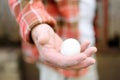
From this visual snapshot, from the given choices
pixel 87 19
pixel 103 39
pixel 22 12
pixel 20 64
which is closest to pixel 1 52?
pixel 20 64

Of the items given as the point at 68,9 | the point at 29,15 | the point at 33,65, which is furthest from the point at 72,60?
the point at 33,65

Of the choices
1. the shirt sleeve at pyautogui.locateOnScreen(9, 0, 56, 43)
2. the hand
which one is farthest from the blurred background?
the hand

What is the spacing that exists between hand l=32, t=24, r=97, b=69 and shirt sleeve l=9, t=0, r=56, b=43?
20 mm

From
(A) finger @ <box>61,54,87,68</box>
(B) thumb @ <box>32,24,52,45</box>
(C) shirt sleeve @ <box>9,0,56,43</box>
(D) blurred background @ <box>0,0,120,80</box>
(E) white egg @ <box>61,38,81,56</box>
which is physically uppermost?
(C) shirt sleeve @ <box>9,0,56,43</box>

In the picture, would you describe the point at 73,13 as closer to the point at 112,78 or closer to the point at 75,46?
the point at 75,46

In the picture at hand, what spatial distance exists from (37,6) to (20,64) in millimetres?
1236

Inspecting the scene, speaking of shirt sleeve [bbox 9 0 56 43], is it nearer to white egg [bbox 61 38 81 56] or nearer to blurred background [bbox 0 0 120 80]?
white egg [bbox 61 38 81 56]

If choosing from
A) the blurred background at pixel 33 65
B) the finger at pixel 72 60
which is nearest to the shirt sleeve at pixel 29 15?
the finger at pixel 72 60

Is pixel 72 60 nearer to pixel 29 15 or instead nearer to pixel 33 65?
pixel 29 15

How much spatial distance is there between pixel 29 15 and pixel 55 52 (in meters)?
0.16

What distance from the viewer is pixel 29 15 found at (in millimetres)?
746

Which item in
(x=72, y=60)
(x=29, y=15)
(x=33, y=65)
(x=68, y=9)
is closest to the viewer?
(x=72, y=60)

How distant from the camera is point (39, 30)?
0.66 m

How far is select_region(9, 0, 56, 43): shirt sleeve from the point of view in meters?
0.71
